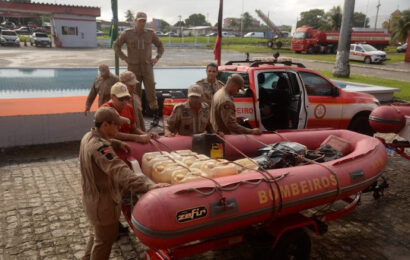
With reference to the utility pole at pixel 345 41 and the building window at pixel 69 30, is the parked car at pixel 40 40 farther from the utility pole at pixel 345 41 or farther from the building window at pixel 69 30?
the utility pole at pixel 345 41

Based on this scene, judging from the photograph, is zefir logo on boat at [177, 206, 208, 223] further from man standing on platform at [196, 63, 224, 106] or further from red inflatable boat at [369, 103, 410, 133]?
red inflatable boat at [369, 103, 410, 133]

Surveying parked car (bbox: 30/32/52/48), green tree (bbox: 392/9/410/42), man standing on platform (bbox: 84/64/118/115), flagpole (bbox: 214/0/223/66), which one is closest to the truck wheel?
flagpole (bbox: 214/0/223/66)

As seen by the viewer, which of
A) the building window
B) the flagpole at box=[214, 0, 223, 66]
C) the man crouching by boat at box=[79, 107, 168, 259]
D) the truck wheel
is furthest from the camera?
the building window

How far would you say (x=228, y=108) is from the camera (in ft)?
15.6

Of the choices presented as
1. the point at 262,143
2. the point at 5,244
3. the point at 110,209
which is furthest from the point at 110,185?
the point at 262,143

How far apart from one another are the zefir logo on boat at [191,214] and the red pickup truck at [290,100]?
333 cm

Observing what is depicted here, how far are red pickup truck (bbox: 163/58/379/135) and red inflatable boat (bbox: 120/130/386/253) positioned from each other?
6.95 feet

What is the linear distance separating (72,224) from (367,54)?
96.5 feet

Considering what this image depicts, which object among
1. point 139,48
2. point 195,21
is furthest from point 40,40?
point 195,21

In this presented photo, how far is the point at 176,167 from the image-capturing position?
→ 356cm

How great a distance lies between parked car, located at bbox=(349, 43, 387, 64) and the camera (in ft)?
93.3

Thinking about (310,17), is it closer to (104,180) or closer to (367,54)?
(367,54)

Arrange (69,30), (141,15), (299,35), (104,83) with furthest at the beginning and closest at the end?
(69,30) < (299,35) < (141,15) < (104,83)

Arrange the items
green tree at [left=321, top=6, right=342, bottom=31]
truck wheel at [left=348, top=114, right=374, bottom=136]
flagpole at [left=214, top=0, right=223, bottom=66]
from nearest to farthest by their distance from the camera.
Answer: truck wheel at [left=348, top=114, right=374, bottom=136] → flagpole at [left=214, top=0, right=223, bottom=66] → green tree at [left=321, top=6, right=342, bottom=31]
